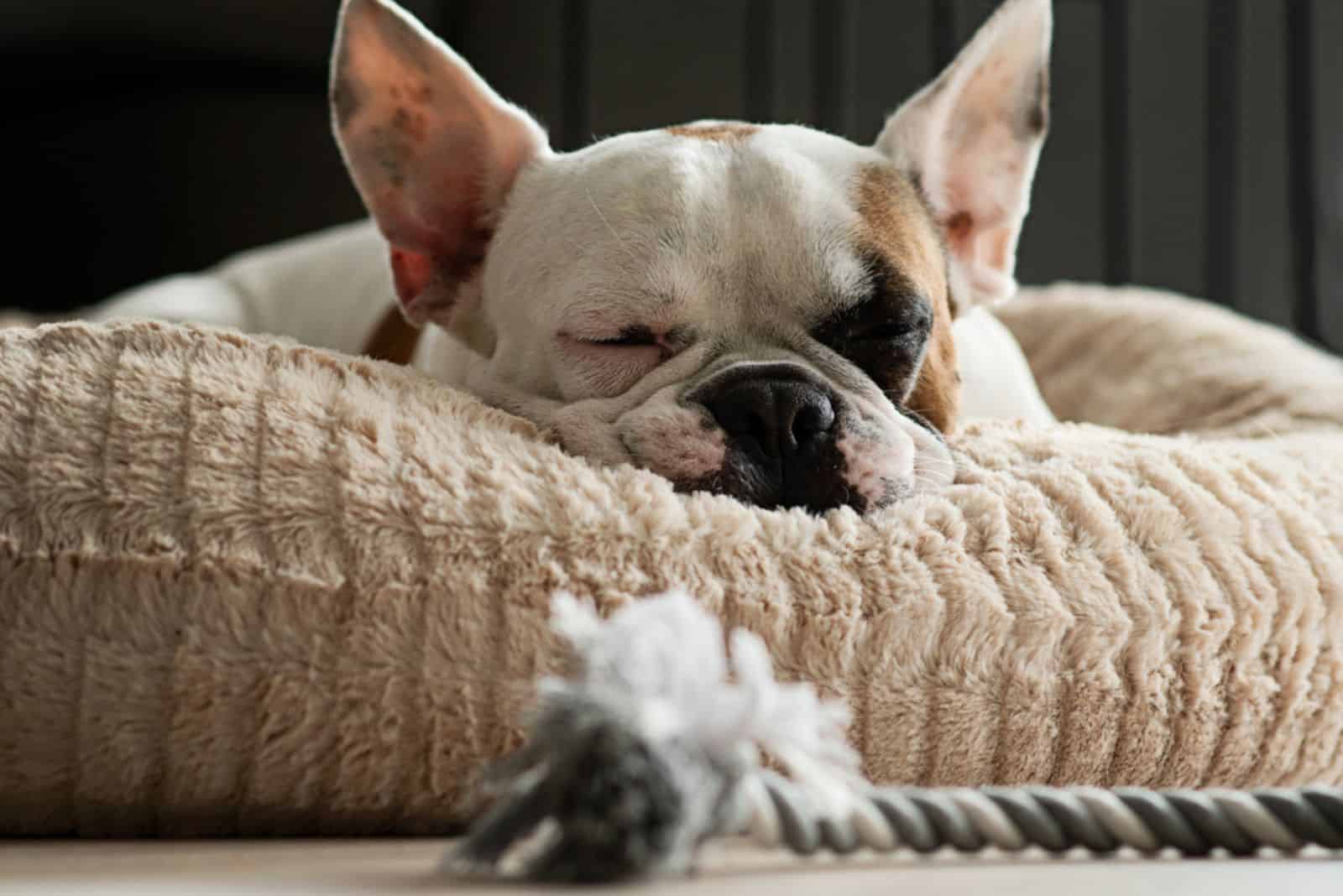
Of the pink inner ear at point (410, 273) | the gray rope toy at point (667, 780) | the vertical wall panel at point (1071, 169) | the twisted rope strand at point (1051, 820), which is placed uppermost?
the gray rope toy at point (667, 780)

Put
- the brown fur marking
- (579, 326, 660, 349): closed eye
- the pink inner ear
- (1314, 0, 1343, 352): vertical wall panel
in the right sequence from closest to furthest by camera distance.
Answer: (579, 326, 660, 349): closed eye → the pink inner ear → the brown fur marking → (1314, 0, 1343, 352): vertical wall panel

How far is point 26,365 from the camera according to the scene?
927mm

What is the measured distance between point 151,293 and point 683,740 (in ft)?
6.88

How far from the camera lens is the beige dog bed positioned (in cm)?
82

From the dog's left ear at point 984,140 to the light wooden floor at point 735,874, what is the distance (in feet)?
2.94

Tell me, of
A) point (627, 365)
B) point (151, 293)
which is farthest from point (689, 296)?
point (151, 293)

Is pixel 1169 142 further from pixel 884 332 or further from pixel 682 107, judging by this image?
pixel 884 332

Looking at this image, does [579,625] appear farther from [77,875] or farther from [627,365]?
[627,365]

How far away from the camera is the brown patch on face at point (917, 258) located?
4.25 feet

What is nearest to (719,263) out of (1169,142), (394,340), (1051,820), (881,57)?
(1051,820)

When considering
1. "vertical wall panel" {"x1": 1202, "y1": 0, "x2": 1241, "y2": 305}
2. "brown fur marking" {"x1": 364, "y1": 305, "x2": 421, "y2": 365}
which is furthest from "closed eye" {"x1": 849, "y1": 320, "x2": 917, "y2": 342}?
"vertical wall panel" {"x1": 1202, "y1": 0, "x2": 1241, "y2": 305}

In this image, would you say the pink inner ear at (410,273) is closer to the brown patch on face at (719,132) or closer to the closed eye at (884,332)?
the brown patch on face at (719,132)

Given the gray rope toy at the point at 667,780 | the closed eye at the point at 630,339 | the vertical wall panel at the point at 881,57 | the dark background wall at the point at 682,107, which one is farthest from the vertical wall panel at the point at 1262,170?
the gray rope toy at the point at 667,780

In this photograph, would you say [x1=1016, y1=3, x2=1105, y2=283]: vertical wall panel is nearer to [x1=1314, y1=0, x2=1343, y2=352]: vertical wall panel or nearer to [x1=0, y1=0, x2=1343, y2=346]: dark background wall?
[x1=0, y1=0, x2=1343, y2=346]: dark background wall
